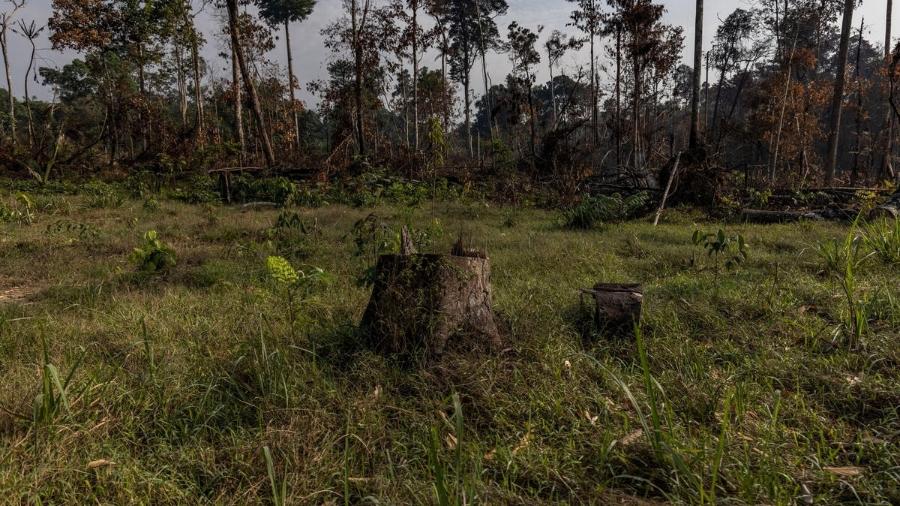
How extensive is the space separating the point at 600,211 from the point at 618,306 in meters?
5.30

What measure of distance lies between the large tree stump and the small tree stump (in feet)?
2.42

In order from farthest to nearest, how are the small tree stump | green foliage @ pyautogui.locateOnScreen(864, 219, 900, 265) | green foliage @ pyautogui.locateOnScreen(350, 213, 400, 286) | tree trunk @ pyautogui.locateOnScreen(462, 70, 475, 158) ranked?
1. tree trunk @ pyautogui.locateOnScreen(462, 70, 475, 158)
2. green foliage @ pyautogui.locateOnScreen(350, 213, 400, 286)
3. green foliage @ pyautogui.locateOnScreen(864, 219, 900, 265)
4. the small tree stump

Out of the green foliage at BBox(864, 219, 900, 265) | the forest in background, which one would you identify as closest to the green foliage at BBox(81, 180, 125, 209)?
the forest in background

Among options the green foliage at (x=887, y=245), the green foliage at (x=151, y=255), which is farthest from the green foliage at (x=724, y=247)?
the green foliage at (x=151, y=255)

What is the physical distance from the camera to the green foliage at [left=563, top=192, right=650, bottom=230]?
7500 millimetres

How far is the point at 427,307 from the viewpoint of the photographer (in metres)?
2.42

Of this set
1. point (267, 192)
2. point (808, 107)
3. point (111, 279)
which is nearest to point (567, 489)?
point (111, 279)

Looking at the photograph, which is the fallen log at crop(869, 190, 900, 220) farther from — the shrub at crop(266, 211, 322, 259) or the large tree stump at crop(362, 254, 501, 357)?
the shrub at crop(266, 211, 322, 259)

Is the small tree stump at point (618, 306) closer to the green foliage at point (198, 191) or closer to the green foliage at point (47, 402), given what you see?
the green foliage at point (47, 402)

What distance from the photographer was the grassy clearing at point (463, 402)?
1.45m

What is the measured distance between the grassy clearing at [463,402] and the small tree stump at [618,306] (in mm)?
107

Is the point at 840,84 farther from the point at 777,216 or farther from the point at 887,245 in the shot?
the point at 887,245

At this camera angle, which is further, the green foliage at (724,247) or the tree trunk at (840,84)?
the tree trunk at (840,84)

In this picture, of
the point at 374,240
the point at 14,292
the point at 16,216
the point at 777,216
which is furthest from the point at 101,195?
the point at 777,216
